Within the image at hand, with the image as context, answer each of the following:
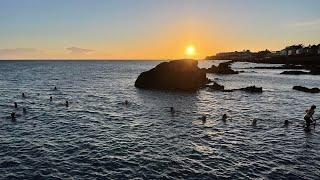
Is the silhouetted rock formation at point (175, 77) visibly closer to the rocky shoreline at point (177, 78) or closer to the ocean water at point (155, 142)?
the rocky shoreline at point (177, 78)

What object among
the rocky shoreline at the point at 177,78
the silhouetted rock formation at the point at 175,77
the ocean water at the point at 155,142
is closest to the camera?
the ocean water at the point at 155,142

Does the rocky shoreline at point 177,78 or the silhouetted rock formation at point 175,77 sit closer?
the rocky shoreline at point 177,78

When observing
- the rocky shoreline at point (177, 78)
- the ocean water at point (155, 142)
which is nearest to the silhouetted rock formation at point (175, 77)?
the rocky shoreline at point (177, 78)

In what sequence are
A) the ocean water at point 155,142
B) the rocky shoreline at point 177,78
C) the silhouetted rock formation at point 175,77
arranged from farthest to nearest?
the silhouetted rock formation at point 175,77
the rocky shoreline at point 177,78
the ocean water at point 155,142

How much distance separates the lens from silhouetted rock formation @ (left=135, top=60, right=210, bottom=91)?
260 feet

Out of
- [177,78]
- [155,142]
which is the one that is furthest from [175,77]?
[155,142]

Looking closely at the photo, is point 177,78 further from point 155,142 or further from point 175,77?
point 155,142

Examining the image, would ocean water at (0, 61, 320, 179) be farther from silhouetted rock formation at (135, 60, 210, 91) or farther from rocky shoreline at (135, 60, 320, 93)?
silhouetted rock formation at (135, 60, 210, 91)

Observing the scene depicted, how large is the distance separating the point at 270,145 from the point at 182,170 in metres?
11.3

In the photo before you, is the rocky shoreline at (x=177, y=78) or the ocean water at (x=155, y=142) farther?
the rocky shoreline at (x=177, y=78)

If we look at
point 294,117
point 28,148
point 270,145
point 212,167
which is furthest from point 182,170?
point 294,117

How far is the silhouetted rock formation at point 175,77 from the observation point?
79.2 meters

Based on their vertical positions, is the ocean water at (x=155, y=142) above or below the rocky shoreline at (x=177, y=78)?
below

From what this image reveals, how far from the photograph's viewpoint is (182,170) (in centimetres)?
2573
